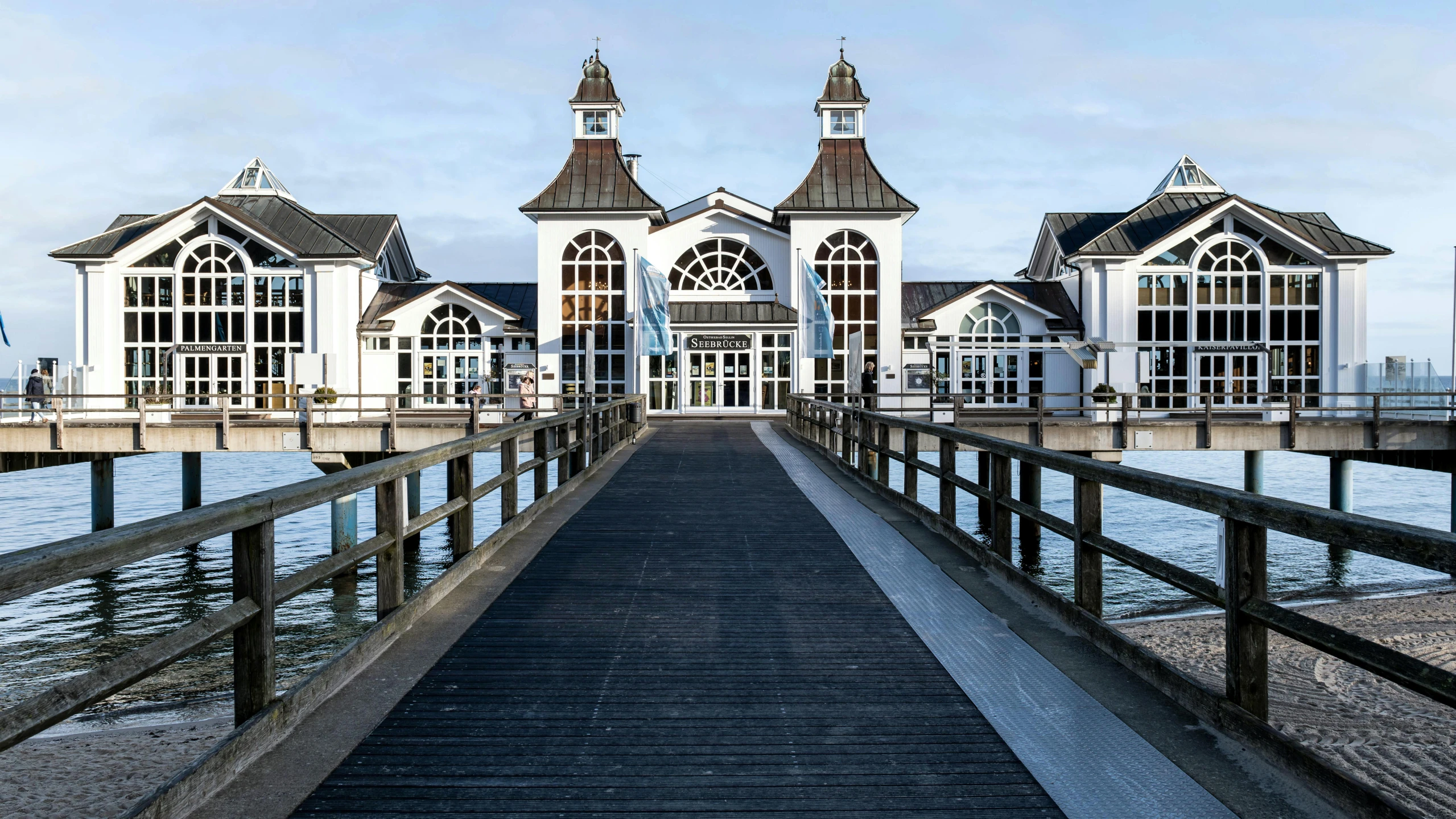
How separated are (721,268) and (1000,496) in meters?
31.1

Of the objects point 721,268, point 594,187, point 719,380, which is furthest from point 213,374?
point 721,268

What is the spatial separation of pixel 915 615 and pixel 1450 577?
17.5 metres

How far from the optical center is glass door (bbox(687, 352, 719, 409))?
121 ft

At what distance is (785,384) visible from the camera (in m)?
36.9

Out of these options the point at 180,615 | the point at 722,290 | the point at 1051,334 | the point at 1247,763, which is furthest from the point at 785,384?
the point at 1247,763

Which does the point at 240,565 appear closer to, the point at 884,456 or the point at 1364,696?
the point at 884,456

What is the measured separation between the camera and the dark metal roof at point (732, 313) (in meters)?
35.8

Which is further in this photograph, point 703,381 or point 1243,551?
point 703,381

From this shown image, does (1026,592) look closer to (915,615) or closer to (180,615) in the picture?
(915,615)

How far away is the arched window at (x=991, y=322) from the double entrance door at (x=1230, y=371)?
21.4 feet

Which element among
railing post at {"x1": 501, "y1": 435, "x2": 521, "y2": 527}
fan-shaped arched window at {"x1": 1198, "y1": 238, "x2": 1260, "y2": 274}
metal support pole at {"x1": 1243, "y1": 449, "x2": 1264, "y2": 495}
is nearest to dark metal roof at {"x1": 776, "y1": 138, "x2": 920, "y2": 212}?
fan-shaped arched window at {"x1": 1198, "y1": 238, "x2": 1260, "y2": 274}

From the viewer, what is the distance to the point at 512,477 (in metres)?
8.90

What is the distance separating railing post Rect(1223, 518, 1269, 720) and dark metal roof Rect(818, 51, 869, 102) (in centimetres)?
3622

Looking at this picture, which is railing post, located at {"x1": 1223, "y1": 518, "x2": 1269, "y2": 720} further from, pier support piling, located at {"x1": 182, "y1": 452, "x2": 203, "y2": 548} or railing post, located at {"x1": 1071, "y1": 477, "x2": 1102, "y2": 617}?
pier support piling, located at {"x1": 182, "y1": 452, "x2": 203, "y2": 548}
